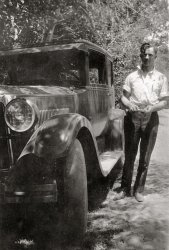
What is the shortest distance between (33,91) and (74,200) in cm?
112

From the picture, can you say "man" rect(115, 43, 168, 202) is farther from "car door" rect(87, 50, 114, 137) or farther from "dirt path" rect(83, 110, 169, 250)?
"car door" rect(87, 50, 114, 137)

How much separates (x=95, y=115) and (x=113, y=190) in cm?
105

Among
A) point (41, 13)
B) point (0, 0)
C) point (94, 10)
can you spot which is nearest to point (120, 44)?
point (94, 10)

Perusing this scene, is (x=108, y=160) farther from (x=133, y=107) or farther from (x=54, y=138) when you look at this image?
(x=54, y=138)

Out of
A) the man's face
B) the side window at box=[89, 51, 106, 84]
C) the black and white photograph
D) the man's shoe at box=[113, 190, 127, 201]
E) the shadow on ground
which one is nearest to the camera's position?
the black and white photograph

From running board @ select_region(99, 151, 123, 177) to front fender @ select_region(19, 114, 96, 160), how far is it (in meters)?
0.87

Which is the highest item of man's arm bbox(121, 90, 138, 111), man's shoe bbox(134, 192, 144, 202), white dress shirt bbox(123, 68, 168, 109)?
white dress shirt bbox(123, 68, 168, 109)

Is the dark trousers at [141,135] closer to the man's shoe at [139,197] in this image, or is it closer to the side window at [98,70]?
the man's shoe at [139,197]

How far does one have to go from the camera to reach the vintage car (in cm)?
248

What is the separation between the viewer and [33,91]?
3.12 metres

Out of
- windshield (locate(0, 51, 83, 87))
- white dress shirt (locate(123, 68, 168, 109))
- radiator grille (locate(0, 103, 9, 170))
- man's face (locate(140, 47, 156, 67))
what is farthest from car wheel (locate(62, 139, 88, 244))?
man's face (locate(140, 47, 156, 67))

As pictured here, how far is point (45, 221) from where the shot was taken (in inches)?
118

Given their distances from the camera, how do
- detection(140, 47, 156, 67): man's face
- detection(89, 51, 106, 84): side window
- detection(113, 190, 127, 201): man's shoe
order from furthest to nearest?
detection(89, 51, 106, 84): side window, detection(113, 190, 127, 201): man's shoe, detection(140, 47, 156, 67): man's face

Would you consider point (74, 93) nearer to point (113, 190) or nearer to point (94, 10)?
point (113, 190)
